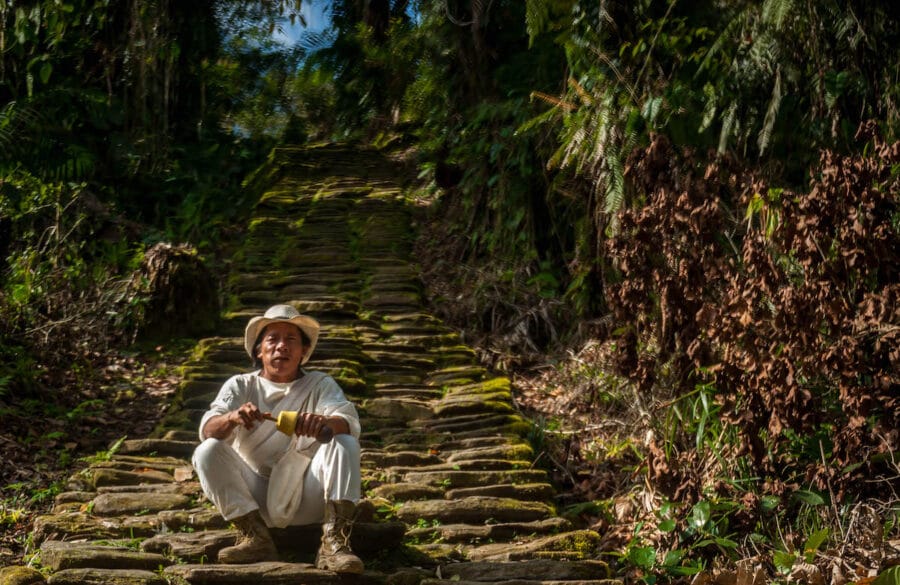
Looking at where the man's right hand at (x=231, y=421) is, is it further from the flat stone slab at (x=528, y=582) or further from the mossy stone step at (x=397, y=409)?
the mossy stone step at (x=397, y=409)

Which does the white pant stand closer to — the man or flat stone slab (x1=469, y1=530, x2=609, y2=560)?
the man

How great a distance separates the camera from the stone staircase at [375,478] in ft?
13.3

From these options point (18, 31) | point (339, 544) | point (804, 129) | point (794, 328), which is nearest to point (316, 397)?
point (339, 544)

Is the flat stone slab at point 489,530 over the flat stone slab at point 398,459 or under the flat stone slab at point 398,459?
under

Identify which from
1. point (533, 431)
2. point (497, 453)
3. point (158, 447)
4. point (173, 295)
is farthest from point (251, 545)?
point (173, 295)

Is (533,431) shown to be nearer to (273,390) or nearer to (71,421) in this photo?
(273,390)

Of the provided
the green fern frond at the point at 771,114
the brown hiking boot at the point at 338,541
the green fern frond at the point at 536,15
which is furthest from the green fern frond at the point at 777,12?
the brown hiking boot at the point at 338,541

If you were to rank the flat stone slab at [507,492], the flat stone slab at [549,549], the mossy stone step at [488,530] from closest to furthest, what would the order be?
the flat stone slab at [549,549], the mossy stone step at [488,530], the flat stone slab at [507,492]

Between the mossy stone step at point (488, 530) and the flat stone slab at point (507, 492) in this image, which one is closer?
the mossy stone step at point (488, 530)

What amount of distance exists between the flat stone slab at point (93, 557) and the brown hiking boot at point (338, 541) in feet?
2.37

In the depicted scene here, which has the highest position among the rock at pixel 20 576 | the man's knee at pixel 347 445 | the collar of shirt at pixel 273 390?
the collar of shirt at pixel 273 390

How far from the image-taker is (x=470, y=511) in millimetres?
4816

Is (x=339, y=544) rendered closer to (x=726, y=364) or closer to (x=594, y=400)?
(x=726, y=364)

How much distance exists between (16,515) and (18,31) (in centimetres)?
498
